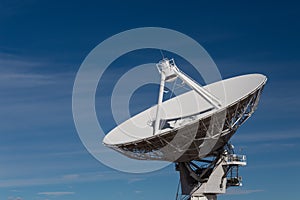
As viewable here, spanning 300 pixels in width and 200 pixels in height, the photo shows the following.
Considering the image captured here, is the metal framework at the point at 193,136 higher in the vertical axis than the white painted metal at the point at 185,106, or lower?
lower

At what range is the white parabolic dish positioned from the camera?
40737 mm

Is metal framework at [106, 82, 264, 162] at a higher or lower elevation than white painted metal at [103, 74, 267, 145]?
lower

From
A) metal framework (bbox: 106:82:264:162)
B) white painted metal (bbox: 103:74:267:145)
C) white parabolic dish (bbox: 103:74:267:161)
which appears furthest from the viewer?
white painted metal (bbox: 103:74:267:145)

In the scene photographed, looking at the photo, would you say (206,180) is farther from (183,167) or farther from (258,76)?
(258,76)

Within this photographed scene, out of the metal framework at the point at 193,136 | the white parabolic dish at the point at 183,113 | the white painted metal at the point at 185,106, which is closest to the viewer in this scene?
the metal framework at the point at 193,136

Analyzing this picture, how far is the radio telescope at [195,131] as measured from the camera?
40.5 meters

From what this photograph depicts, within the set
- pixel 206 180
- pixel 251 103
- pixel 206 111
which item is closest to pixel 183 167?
pixel 206 180

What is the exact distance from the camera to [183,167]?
155 feet

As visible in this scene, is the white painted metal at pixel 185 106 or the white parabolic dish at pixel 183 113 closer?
the white parabolic dish at pixel 183 113


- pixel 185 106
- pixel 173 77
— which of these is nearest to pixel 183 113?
pixel 185 106

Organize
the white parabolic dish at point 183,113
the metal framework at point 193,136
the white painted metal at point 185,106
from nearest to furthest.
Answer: the metal framework at point 193,136
the white parabolic dish at point 183,113
the white painted metal at point 185,106

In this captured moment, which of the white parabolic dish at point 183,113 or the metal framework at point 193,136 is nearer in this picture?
the metal framework at point 193,136

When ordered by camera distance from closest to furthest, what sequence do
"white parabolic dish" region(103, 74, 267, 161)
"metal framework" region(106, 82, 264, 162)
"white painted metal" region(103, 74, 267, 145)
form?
1. "metal framework" region(106, 82, 264, 162)
2. "white parabolic dish" region(103, 74, 267, 161)
3. "white painted metal" region(103, 74, 267, 145)

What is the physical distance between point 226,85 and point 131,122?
29.1ft
